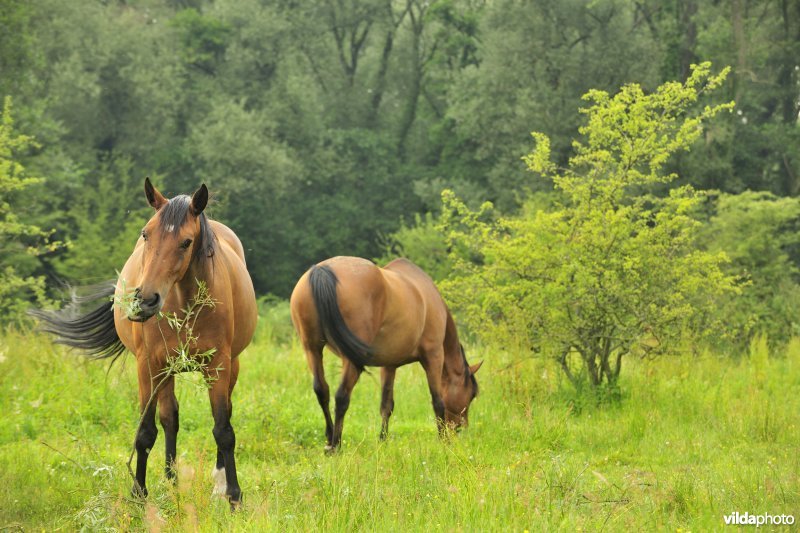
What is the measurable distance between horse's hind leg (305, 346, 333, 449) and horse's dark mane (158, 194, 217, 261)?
7.64 feet

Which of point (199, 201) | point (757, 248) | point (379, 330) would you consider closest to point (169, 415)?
point (199, 201)

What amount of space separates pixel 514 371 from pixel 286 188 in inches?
1136

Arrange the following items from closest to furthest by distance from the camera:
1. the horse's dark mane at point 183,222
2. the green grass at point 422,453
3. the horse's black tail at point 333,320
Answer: the green grass at point 422,453 → the horse's dark mane at point 183,222 → the horse's black tail at point 333,320

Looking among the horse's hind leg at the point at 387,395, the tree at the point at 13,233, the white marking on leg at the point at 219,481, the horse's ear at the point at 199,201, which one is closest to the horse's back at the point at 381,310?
the horse's hind leg at the point at 387,395

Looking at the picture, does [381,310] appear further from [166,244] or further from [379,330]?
[166,244]

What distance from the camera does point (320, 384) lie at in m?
7.20

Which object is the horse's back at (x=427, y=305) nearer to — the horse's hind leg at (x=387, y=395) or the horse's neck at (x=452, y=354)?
the horse's neck at (x=452, y=354)

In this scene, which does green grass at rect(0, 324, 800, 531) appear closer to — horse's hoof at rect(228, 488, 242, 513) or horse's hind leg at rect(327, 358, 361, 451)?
horse's hoof at rect(228, 488, 242, 513)

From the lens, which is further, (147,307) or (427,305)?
(427,305)

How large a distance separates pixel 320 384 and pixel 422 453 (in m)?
1.42

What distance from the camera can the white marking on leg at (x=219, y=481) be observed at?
218 inches

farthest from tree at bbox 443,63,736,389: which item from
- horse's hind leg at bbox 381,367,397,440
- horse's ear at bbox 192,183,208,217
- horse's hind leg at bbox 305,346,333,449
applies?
horse's ear at bbox 192,183,208,217

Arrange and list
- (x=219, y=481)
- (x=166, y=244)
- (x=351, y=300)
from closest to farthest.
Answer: (x=166, y=244)
(x=219, y=481)
(x=351, y=300)

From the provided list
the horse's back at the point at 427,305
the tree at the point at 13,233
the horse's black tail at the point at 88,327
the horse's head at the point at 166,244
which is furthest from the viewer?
the tree at the point at 13,233
